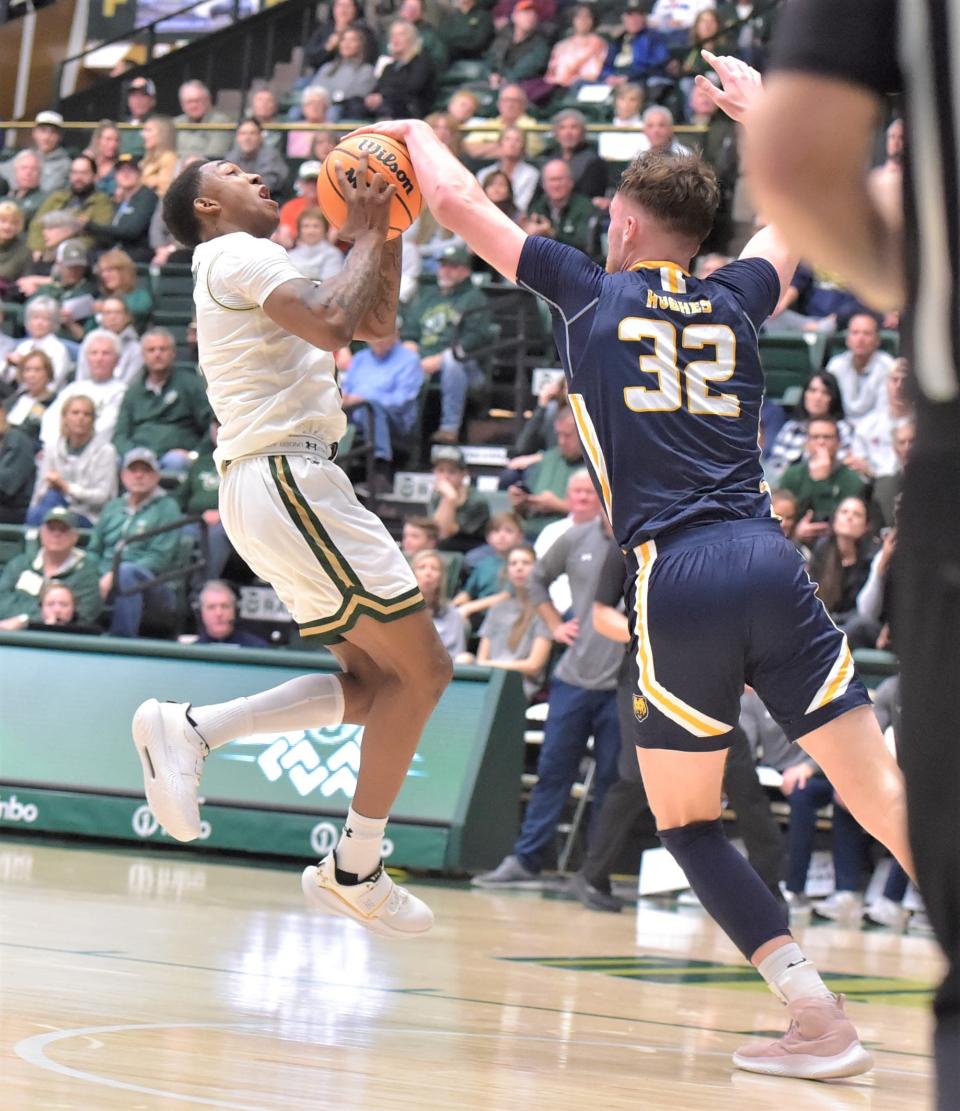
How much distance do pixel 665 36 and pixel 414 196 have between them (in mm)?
12056

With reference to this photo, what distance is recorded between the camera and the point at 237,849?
9.97m

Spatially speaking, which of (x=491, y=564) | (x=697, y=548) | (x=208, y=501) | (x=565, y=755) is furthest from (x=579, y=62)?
(x=697, y=548)

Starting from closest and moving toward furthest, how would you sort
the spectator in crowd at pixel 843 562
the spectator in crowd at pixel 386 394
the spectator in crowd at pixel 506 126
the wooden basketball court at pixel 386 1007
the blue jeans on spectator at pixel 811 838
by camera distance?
the wooden basketball court at pixel 386 1007
the blue jeans on spectator at pixel 811 838
the spectator in crowd at pixel 843 562
the spectator in crowd at pixel 386 394
the spectator in crowd at pixel 506 126

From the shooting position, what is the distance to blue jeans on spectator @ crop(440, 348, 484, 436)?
13641 millimetres

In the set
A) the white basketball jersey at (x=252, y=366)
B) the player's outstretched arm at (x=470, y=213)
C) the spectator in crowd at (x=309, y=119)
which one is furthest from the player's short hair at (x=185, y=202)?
the spectator in crowd at (x=309, y=119)

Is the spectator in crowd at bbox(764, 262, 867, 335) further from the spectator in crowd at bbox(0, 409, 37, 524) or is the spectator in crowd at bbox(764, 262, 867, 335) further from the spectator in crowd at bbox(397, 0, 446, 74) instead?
the spectator in crowd at bbox(0, 409, 37, 524)

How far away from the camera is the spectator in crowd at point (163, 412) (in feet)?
44.7

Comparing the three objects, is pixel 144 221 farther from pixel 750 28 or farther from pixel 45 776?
pixel 45 776

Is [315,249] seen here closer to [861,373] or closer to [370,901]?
[861,373]

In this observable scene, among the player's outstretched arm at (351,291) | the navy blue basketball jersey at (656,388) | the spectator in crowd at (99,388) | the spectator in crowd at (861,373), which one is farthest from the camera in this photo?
the spectator in crowd at (99,388)

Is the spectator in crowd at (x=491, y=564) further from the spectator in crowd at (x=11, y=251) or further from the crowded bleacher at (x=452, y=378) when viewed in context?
the spectator in crowd at (x=11, y=251)

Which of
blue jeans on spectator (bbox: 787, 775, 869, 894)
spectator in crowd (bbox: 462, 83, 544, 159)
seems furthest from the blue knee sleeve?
spectator in crowd (bbox: 462, 83, 544, 159)

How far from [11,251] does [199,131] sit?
2.41 m

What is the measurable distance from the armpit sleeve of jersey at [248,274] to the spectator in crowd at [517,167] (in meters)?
9.85
